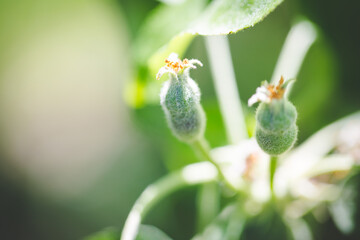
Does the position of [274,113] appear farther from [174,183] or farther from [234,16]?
[174,183]

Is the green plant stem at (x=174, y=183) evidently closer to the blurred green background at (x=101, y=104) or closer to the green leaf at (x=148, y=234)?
the green leaf at (x=148, y=234)

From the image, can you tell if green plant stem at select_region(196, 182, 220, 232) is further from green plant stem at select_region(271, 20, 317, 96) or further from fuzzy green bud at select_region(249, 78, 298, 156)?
fuzzy green bud at select_region(249, 78, 298, 156)

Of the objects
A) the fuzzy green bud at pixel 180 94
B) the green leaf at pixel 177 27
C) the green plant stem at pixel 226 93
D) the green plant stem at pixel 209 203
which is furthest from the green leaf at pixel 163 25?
the green plant stem at pixel 209 203

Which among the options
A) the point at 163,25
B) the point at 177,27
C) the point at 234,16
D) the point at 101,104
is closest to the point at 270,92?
the point at 234,16

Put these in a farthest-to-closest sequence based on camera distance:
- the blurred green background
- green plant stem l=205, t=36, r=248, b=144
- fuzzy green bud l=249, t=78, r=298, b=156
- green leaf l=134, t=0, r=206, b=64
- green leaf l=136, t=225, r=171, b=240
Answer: the blurred green background
green plant stem l=205, t=36, r=248, b=144
green leaf l=134, t=0, r=206, b=64
green leaf l=136, t=225, r=171, b=240
fuzzy green bud l=249, t=78, r=298, b=156

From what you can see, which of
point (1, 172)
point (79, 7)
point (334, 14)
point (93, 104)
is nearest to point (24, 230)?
point (1, 172)

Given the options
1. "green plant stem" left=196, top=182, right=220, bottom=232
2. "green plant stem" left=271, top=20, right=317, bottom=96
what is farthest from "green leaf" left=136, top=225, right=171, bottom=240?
"green plant stem" left=271, top=20, right=317, bottom=96
